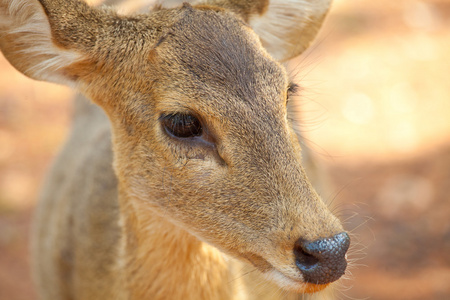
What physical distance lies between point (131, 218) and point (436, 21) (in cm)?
867

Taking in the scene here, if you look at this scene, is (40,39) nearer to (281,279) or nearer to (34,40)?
(34,40)

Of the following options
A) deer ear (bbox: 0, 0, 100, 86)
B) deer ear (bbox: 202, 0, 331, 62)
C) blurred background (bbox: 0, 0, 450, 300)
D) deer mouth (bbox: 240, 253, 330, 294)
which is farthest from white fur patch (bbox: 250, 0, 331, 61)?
deer mouth (bbox: 240, 253, 330, 294)

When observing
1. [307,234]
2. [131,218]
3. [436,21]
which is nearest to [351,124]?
[436,21]

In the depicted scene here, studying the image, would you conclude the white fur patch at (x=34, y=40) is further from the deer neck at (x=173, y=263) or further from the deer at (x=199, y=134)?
the deer neck at (x=173, y=263)

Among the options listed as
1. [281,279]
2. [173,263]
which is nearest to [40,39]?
[173,263]

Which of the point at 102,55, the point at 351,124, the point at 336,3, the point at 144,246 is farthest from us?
the point at 336,3

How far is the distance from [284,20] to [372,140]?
187 inches

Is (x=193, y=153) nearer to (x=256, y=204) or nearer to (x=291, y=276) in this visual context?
(x=256, y=204)

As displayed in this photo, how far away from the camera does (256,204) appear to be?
293 cm

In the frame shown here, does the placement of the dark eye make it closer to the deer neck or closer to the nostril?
the deer neck

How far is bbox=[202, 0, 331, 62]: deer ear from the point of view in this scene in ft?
12.3

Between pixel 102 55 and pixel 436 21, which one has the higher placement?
pixel 102 55

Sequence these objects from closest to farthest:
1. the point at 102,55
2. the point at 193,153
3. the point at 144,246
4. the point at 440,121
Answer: the point at 193,153 → the point at 102,55 → the point at 144,246 → the point at 440,121

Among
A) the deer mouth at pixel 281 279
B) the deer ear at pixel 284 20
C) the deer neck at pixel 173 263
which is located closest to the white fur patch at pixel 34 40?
the deer neck at pixel 173 263
